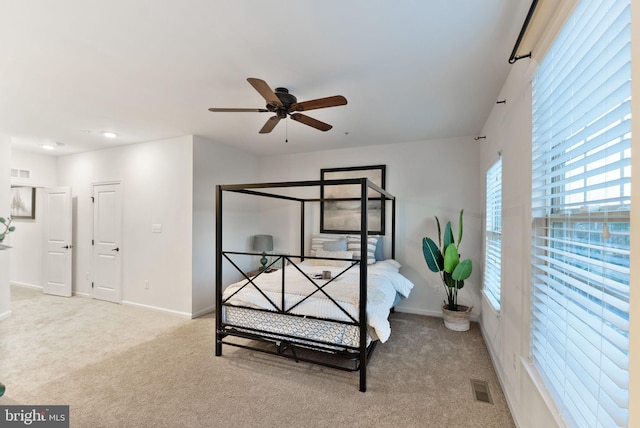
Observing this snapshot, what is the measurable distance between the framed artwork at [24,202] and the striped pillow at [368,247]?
6.21 metres

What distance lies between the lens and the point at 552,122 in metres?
Result: 1.42

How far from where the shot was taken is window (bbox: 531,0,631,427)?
0.90 meters

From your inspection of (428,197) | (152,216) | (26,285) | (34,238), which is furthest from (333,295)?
(26,285)

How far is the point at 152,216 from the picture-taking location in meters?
4.21

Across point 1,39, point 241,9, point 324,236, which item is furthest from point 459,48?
point 324,236

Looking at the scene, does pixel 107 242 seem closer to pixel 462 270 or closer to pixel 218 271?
pixel 218 271

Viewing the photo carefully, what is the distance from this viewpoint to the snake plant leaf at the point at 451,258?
3367mm

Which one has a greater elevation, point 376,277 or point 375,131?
point 375,131

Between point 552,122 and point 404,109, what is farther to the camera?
point 404,109

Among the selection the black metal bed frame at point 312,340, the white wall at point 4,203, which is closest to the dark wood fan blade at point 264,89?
the black metal bed frame at point 312,340

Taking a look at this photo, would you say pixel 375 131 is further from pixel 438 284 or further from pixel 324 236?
pixel 438 284

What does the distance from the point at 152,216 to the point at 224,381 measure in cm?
284

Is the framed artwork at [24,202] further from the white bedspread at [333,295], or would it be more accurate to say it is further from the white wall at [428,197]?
the white wall at [428,197]

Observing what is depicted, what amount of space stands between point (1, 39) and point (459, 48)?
2.96 meters
